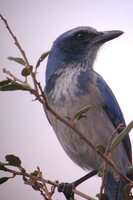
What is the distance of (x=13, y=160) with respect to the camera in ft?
10.2

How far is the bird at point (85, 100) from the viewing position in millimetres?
5746

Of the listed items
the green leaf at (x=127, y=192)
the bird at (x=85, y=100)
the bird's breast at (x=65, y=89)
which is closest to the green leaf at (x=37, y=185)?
the green leaf at (x=127, y=192)

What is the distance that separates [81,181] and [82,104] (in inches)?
41.3

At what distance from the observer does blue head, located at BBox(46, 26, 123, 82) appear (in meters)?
6.65

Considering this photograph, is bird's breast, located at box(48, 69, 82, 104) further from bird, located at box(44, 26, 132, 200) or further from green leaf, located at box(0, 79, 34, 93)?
green leaf, located at box(0, 79, 34, 93)

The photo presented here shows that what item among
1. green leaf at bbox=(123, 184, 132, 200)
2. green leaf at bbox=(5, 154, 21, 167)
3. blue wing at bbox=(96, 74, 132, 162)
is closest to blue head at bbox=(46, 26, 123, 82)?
blue wing at bbox=(96, 74, 132, 162)

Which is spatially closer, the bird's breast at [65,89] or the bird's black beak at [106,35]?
the bird's breast at [65,89]

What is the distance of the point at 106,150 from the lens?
263 cm

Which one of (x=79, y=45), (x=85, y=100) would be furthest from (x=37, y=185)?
(x=79, y=45)

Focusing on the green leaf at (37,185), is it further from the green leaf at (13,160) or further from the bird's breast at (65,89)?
the bird's breast at (65,89)

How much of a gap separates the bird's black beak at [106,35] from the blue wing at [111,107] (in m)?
0.65

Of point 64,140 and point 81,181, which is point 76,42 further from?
point 81,181

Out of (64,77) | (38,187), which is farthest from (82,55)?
(38,187)

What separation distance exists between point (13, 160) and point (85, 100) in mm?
2784
